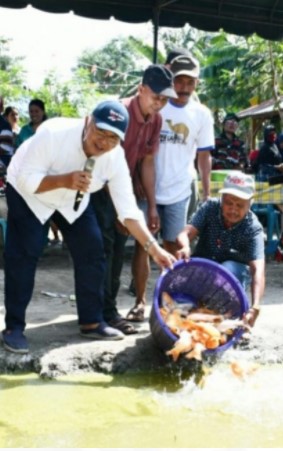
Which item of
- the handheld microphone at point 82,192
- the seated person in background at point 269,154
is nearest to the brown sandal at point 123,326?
the handheld microphone at point 82,192

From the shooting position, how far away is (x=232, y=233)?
15.3ft

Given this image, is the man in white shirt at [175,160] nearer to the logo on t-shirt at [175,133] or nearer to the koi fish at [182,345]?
the logo on t-shirt at [175,133]

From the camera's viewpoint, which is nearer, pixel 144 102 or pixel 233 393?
pixel 233 393

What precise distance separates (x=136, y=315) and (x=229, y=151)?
4.13 metres

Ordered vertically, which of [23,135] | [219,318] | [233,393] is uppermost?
[23,135]

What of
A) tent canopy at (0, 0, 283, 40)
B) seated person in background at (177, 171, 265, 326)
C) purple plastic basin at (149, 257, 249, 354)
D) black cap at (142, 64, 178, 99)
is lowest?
purple plastic basin at (149, 257, 249, 354)

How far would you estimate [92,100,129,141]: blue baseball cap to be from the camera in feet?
12.3

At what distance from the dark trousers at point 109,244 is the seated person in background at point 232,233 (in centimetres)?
51

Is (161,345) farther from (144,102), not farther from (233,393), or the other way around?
(144,102)

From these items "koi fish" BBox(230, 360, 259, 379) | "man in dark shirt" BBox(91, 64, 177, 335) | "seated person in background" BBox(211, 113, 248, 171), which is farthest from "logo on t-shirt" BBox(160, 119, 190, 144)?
"seated person in background" BBox(211, 113, 248, 171)

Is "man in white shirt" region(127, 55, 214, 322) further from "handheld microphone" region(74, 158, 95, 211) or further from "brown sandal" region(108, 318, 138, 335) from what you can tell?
"handheld microphone" region(74, 158, 95, 211)

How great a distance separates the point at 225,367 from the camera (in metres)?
4.31

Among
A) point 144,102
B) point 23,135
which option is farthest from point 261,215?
point 144,102

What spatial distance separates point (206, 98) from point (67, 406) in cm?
2426
